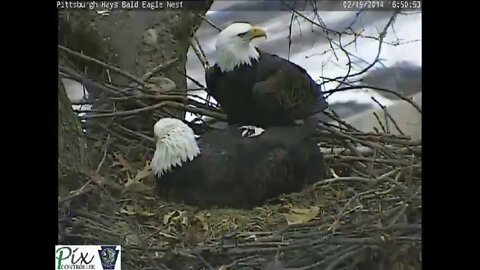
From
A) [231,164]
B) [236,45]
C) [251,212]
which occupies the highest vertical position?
[236,45]

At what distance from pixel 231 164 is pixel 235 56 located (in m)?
0.25

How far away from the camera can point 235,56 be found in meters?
1.58

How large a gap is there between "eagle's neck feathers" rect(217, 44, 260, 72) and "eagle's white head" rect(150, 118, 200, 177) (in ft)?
0.55

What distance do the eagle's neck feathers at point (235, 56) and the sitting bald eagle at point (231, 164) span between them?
0.48 feet

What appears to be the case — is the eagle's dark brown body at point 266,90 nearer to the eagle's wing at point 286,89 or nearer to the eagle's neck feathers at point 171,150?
the eagle's wing at point 286,89

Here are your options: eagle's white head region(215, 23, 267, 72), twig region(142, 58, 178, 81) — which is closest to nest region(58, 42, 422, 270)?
twig region(142, 58, 178, 81)

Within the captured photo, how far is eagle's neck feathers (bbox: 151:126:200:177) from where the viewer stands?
5.21 feet

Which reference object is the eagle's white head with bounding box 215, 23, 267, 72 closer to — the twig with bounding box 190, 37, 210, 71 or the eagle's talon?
the twig with bounding box 190, 37, 210, 71

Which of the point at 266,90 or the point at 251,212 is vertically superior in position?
the point at 266,90

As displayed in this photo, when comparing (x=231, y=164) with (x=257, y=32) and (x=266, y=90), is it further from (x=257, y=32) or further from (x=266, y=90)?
(x=257, y=32)

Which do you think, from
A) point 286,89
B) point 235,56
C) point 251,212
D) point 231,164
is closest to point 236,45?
point 235,56

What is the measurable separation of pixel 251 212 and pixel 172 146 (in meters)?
0.24
